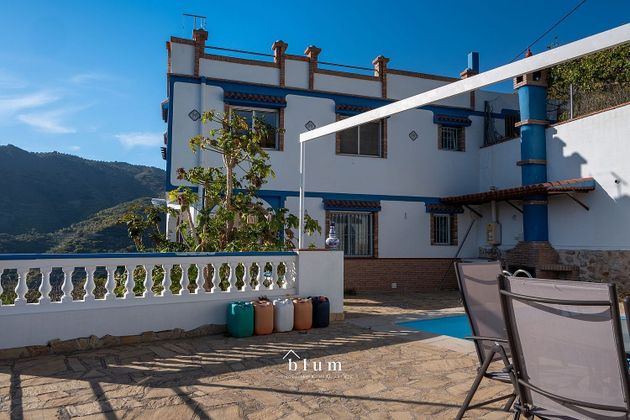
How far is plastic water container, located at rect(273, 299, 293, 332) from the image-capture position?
680 centimetres

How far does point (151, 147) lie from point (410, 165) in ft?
27.8

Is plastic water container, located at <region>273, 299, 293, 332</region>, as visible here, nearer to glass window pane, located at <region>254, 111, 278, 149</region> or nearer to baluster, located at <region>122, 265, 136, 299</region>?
baluster, located at <region>122, 265, 136, 299</region>

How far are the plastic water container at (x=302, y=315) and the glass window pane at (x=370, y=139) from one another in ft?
23.2

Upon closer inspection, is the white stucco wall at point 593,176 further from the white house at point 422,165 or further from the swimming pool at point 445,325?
the swimming pool at point 445,325

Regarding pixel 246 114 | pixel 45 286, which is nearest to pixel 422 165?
pixel 246 114

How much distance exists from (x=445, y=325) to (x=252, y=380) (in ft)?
15.5

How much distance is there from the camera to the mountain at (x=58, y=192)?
27.4 meters

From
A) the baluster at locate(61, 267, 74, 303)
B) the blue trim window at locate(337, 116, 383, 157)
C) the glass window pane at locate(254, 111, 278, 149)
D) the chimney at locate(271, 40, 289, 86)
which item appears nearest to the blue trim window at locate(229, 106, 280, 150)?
the glass window pane at locate(254, 111, 278, 149)

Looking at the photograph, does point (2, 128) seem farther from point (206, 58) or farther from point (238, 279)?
point (238, 279)

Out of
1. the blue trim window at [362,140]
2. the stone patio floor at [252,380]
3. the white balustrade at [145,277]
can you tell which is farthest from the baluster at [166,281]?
the blue trim window at [362,140]

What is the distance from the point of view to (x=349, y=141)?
13172 mm

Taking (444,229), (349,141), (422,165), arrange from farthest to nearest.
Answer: (444,229), (422,165), (349,141)

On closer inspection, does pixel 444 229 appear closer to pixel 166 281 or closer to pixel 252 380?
pixel 166 281

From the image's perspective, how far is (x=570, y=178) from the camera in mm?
11234
